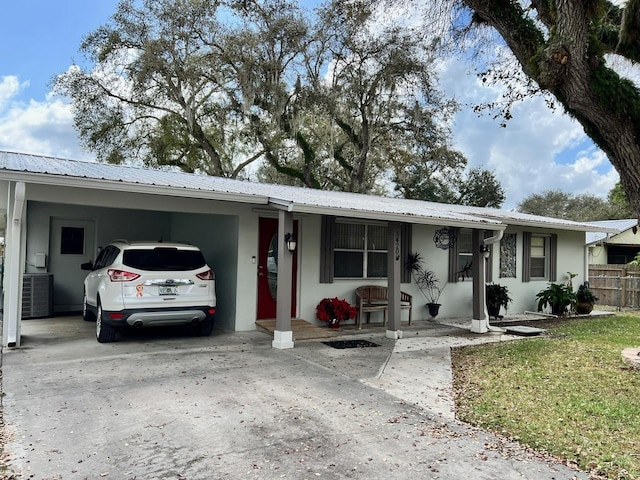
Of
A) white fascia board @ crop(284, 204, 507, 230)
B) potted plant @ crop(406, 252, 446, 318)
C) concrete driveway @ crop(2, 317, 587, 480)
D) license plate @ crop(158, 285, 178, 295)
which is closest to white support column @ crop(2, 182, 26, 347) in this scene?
concrete driveway @ crop(2, 317, 587, 480)

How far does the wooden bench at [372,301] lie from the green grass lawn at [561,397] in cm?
227

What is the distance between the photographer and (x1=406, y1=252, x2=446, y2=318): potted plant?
34.8 ft

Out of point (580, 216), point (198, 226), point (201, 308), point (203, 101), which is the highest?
point (203, 101)

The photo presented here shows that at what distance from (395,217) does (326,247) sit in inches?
74.2

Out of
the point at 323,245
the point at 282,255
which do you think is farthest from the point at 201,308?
the point at 323,245

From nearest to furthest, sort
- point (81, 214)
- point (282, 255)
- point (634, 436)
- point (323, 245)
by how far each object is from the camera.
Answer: point (634, 436) < point (282, 255) < point (323, 245) < point (81, 214)

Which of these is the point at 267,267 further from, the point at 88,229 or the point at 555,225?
the point at 555,225

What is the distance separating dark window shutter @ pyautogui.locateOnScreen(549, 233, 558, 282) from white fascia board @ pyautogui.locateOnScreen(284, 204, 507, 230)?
15.5ft

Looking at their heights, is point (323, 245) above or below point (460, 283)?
above

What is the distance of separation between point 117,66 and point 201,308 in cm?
1533

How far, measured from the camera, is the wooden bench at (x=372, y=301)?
31.2ft

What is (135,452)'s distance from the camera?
11.3 ft

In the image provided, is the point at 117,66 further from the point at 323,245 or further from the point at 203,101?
the point at 323,245

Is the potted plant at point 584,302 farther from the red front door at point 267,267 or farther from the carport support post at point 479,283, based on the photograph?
the red front door at point 267,267
